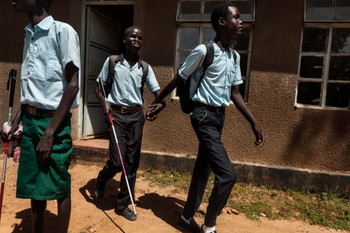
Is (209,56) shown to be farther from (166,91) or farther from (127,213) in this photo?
(127,213)

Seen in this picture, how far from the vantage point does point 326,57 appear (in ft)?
14.3

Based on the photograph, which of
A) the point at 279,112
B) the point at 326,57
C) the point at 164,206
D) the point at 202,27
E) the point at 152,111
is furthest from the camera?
the point at 202,27

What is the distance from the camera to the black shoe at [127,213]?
10.8 ft

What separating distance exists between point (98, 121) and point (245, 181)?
3.31 meters

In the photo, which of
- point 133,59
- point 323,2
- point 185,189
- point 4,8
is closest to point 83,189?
point 185,189

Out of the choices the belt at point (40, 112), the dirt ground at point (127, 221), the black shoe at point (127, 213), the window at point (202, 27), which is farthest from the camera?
the window at point (202, 27)

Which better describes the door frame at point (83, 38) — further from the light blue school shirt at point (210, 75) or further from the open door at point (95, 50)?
the light blue school shirt at point (210, 75)

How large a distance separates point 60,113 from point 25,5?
2.57 feet

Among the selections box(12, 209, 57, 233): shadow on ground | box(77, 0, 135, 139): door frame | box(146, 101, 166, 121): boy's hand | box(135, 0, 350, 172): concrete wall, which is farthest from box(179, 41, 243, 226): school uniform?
box(77, 0, 135, 139): door frame

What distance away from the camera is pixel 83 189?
4.18m

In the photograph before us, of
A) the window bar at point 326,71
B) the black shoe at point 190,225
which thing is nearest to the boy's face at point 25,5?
the black shoe at point 190,225

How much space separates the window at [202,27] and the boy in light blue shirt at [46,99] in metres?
2.95

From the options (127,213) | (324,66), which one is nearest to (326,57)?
(324,66)

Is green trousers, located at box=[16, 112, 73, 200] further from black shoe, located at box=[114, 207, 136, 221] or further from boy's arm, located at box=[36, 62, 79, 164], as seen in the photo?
black shoe, located at box=[114, 207, 136, 221]
